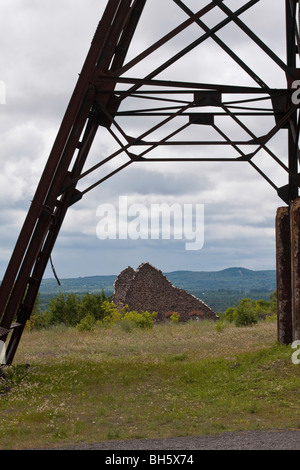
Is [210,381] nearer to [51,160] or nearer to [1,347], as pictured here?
[1,347]

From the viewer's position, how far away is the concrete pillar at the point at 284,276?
1661cm

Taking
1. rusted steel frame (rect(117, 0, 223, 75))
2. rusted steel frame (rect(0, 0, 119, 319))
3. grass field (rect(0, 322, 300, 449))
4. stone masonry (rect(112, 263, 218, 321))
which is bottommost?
grass field (rect(0, 322, 300, 449))

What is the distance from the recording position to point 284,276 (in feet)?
54.6

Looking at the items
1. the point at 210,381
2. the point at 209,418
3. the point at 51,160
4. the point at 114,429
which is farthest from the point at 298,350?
the point at 51,160

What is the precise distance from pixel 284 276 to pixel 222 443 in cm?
887

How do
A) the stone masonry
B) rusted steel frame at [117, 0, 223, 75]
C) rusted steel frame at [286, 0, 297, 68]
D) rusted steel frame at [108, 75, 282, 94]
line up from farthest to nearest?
1. the stone masonry
2. rusted steel frame at [286, 0, 297, 68]
3. rusted steel frame at [108, 75, 282, 94]
4. rusted steel frame at [117, 0, 223, 75]

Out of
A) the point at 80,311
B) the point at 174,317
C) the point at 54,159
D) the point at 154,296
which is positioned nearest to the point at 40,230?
the point at 54,159

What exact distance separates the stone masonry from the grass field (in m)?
14.5

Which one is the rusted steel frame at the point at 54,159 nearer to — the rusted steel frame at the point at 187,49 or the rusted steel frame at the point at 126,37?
the rusted steel frame at the point at 187,49

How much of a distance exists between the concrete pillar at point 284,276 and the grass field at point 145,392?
747mm

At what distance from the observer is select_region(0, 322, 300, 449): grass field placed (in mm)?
9852

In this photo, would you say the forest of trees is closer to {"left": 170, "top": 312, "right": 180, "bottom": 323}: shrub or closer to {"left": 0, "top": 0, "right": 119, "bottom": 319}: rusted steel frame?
{"left": 170, "top": 312, "right": 180, "bottom": 323}: shrub

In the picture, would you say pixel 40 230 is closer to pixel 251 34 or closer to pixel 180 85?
pixel 180 85

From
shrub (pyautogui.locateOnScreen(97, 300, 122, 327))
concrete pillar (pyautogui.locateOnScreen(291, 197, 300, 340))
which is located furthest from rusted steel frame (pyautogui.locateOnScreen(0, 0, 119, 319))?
shrub (pyautogui.locateOnScreen(97, 300, 122, 327))
